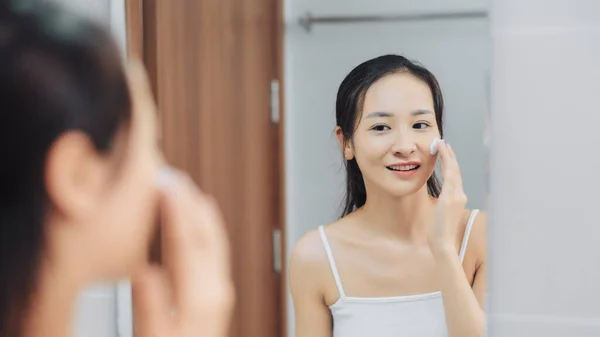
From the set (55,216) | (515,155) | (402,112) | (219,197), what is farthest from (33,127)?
(515,155)

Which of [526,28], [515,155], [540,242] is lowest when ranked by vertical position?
[540,242]

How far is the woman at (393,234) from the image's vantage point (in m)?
0.79

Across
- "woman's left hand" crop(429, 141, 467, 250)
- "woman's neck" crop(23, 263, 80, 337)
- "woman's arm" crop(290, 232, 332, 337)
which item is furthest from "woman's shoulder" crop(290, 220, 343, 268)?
"woman's neck" crop(23, 263, 80, 337)

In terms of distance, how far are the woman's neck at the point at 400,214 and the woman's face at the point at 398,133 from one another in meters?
0.01

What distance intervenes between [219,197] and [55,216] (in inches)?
9.9

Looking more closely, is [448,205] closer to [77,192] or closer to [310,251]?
[310,251]

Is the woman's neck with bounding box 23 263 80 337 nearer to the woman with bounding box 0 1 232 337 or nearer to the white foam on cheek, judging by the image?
the woman with bounding box 0 1 232 337

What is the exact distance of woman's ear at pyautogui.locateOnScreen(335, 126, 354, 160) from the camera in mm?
805

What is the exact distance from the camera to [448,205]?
0.79m

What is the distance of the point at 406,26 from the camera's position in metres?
0.79

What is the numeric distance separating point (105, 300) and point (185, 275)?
0.21m

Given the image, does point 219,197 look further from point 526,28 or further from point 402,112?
point 526,28

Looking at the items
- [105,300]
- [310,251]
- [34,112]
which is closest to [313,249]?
[310,251]

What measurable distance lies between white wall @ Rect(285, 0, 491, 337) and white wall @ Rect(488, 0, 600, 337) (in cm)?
3
